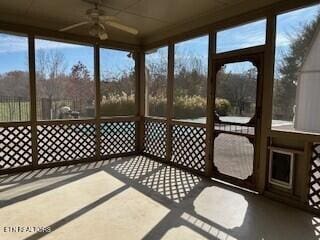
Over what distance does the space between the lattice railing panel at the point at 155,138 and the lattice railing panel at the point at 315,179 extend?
8.99ft

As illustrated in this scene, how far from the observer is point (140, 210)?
2.88m

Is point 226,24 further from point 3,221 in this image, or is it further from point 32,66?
point 3,221

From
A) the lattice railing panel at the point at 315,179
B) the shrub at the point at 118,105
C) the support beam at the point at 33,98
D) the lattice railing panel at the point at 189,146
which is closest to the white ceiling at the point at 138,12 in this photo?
the support beam at the point at 33,98

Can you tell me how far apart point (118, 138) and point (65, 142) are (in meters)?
1.14

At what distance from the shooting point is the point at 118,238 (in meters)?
2.30

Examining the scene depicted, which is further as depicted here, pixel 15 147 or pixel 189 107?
pixel 189 107

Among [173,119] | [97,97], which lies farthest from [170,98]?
[97,97]

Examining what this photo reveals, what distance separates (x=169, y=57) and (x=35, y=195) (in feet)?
10.8

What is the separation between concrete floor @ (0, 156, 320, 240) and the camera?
2414mm

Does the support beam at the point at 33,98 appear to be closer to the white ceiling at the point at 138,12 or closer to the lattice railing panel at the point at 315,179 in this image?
the white ceiling at the point at 138,12

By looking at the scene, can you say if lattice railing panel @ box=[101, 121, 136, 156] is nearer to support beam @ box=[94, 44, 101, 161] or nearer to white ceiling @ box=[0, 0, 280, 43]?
support beam @ box=[94, 44, 101, 161]

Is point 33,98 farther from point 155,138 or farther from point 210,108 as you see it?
point 210,108

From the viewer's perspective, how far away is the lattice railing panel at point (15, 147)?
4203 mm

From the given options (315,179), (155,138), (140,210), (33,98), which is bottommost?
(140,210)
